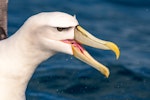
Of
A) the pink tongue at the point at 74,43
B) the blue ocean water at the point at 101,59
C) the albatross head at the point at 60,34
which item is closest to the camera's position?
the albatross head at the point at 60,34

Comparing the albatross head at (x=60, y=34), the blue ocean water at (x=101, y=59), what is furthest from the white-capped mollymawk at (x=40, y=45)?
the blue ocean water at (x=101, y=59)

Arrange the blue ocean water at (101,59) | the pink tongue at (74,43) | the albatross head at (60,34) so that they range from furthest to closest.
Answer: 1. the blue ocean water at (101,59)
2. the pink tongue at (74,43)
3. the albatross head at (60,34)

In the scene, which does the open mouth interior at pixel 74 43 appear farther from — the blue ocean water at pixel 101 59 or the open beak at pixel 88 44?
the blue ocean water at pixel 101 59

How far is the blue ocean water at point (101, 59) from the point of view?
8070 millimetres

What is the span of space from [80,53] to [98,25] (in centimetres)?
484

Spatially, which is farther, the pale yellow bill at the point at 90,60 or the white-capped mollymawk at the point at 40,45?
the pale yellow bill at the point at 90,60

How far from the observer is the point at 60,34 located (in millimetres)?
5016

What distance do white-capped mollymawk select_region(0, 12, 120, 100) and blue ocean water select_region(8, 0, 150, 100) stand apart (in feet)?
8.27

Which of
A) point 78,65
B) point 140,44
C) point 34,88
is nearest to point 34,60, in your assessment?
point 34,88

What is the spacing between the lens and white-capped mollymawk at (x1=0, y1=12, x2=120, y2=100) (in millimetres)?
4977

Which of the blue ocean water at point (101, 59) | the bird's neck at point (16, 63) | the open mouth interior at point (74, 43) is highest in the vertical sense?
the open mouth interior at point (74, 43)

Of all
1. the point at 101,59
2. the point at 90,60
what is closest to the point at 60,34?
the point at 90,60

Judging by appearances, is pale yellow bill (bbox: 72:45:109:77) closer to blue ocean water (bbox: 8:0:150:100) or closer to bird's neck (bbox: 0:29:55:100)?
bird's neck (bbox: 0:29:55:100)

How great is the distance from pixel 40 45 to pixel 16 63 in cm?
26
